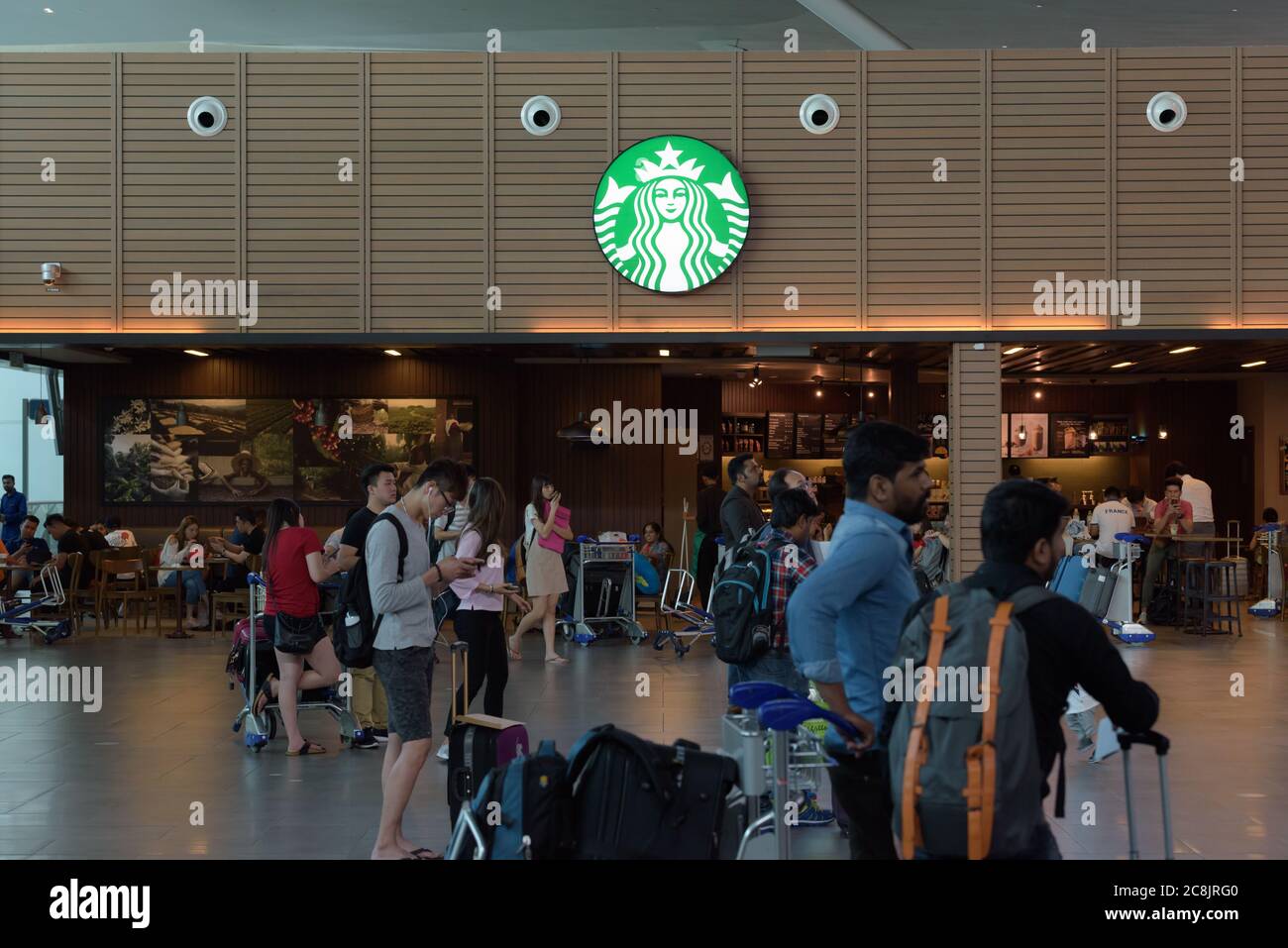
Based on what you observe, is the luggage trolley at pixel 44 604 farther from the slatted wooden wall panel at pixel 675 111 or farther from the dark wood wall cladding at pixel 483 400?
the slatted wooden wall panel at pixel 675 111

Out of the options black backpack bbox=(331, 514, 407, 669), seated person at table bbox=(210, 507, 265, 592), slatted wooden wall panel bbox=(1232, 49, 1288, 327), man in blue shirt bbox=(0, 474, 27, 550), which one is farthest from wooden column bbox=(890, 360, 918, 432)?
man in blue shirt bbox=(0, 474, 27, 550)

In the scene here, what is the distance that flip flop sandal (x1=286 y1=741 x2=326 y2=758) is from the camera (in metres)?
7.05

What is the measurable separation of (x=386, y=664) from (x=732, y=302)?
7799mm

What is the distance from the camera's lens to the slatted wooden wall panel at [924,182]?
11812 millimetres

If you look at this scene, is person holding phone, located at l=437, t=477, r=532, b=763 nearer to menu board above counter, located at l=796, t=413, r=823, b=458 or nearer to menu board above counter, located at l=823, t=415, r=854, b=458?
menu board above counter, located at l=796, t=413, r=823, b=458

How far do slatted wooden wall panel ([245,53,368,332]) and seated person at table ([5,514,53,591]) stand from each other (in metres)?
3.85

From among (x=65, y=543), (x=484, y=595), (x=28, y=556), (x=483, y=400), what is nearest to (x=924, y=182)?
(x=483, y=400)

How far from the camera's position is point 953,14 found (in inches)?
707

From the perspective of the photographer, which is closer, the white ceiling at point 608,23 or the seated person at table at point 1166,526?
the seated person at table at point 1166,526

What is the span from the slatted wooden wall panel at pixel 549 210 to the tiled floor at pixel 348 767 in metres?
3.86

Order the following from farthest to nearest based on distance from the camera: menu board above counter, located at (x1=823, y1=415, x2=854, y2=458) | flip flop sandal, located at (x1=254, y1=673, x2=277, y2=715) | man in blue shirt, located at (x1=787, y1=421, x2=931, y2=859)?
menu board above counter, located at (x1=823, y1=415, x2=854, y2=458) → flip flop sandal, located at (x1=254, y1=673, x2=277, y2=715) → man in blue shirt, located at (x1=787, y1=421, x2=931, y2=859)

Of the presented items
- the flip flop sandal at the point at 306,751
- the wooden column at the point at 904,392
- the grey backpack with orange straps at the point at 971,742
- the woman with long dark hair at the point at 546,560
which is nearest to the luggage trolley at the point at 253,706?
the flip flop sandal at the point at 306,751
